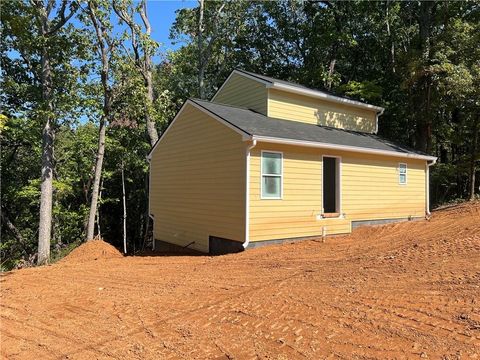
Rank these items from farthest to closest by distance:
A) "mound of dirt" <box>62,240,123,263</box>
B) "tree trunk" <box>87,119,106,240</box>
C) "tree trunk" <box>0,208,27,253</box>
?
"tree trunk" <box>0,208,27,253</box> < "tree trunk" <box>87,119,106,240</box> < "mound of dirt" <box>62,240,123,263</box>

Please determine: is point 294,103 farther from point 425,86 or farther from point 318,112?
point 425,86

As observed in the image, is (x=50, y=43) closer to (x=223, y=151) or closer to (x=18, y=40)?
(x=18, y=40)

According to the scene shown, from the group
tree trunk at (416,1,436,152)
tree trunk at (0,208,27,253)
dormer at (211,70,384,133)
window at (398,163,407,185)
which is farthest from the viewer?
tree trunk at (0,208,27,253)

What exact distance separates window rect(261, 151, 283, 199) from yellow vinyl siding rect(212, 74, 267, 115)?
12.3 feet

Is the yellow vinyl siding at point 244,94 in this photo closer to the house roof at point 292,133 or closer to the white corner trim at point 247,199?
the house roof at point 292,133

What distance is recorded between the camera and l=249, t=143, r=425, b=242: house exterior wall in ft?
34.5

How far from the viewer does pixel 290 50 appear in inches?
1144

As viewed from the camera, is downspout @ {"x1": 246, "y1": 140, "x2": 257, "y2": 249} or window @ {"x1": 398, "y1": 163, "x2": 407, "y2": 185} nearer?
downspout @ {"x1": 246, "y1": 140, "x2": 257, "y2": 249}

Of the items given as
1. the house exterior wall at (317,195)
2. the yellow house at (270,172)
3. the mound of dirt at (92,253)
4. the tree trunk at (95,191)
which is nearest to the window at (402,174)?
the yellow house at (270,172)

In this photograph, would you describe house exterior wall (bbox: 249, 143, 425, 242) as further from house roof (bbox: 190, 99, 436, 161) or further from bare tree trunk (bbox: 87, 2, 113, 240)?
bare tree trunk (bbox: 87, 2, 113, 240)

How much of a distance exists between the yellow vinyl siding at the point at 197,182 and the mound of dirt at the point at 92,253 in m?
2.10

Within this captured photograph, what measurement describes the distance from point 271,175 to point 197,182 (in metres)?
2.85

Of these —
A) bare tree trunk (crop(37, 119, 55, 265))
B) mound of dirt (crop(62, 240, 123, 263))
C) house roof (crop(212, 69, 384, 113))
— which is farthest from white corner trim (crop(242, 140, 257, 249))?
bare tree trunk (crop(37, 119, 55, 265))

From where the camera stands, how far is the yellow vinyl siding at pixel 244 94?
14.4m
